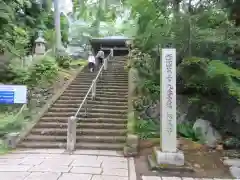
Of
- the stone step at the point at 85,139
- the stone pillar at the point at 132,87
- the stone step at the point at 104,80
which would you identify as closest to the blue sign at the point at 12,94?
the stone step at the point at 85,139

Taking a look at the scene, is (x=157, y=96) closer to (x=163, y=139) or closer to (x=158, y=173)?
(x=163, y=139)

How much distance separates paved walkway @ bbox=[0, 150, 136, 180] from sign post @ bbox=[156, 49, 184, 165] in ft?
2.74

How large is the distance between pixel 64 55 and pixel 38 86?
3.98m

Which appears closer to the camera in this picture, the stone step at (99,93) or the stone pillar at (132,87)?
the stone pillar at (132,87)

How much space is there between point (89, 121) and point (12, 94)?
2519 millimetres

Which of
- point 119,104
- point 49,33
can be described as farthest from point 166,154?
point 49,33

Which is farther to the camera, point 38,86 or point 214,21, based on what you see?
point 38,86

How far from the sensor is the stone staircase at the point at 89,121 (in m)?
7.79

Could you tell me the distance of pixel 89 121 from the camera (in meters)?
8.84

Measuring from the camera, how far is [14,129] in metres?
8.29

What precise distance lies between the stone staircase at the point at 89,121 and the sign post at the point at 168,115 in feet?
5.48

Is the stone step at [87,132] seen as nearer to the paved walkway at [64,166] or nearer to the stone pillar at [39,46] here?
the paved walkway at [64,166]

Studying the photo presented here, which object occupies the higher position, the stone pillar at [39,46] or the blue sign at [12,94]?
the stone pillar at [39,46]

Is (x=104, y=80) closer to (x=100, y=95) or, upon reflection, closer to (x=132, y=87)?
(x=100, y=95)
